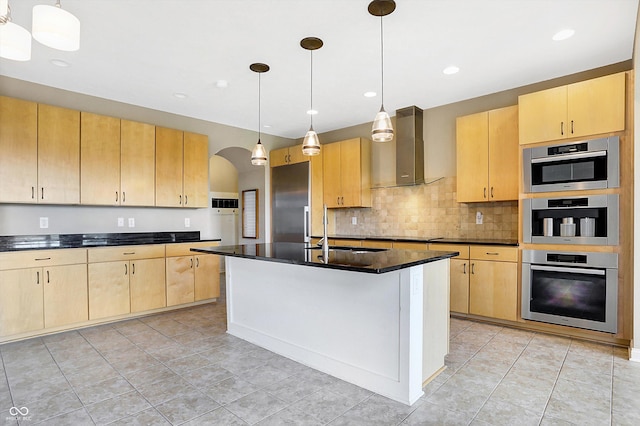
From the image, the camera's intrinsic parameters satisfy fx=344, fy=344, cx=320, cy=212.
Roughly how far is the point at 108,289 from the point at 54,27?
3186mm

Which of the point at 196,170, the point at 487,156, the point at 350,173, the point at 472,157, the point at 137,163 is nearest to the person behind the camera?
the point at 487,156

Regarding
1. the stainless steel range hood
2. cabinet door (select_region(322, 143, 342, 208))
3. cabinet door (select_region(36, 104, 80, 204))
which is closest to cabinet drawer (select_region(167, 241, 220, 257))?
cabinet door (select_region(36, 104, 80, 204))

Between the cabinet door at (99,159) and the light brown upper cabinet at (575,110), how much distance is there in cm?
458

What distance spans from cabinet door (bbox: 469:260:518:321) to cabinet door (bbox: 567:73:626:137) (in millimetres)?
1456

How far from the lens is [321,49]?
10.0 feet

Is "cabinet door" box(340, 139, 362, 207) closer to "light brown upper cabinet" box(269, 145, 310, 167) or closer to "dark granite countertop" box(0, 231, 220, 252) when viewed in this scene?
"light brown upper cabinet" box(269, 145, 310, 167)

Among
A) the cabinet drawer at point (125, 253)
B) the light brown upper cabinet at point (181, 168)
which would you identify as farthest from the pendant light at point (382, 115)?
the cabinet drawer at point (125, 253)

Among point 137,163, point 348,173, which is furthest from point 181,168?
point 348,173

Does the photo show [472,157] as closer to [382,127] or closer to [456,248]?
[456,248]

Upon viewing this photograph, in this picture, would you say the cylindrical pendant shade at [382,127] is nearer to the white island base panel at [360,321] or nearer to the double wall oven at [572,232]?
the white island base panel at [360,321]

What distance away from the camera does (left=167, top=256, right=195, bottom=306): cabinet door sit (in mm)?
4363

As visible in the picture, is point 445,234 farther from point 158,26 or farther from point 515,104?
point 158,26

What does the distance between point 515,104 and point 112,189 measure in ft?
16.0

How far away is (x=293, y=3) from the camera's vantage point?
2.39m
